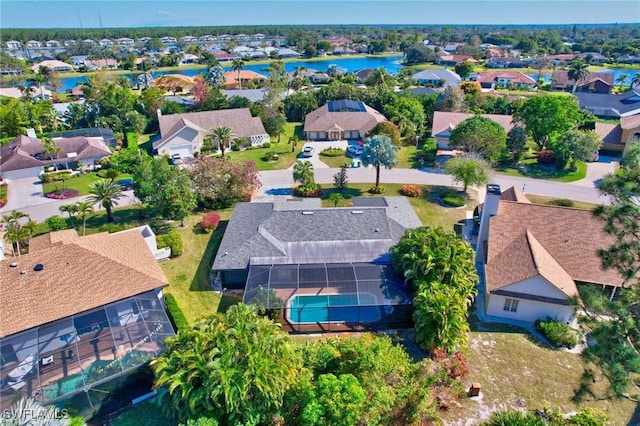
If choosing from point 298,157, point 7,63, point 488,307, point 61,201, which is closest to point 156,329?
point 488,307

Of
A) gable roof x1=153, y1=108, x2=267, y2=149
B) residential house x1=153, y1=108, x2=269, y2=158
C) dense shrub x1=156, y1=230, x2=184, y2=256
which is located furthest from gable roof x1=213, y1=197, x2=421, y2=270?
gable roof x1=153, y1=108, x2=267, y2=149

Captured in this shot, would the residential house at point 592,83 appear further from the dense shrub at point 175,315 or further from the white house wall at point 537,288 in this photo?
the dense shrub at point 175,315

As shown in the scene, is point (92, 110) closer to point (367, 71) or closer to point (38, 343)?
point (38, 343)

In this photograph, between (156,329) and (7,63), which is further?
(7,63)

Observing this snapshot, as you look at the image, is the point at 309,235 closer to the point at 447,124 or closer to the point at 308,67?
the point at 447,124

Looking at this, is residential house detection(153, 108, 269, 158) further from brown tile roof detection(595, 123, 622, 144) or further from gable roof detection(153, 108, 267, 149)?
brown tile roof detection(595, 123, 622, 144)

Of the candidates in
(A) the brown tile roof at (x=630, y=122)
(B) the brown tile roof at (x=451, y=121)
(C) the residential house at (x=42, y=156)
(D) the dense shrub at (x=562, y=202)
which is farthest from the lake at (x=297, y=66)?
(D) the dense shrub at (x=562, y=202)
